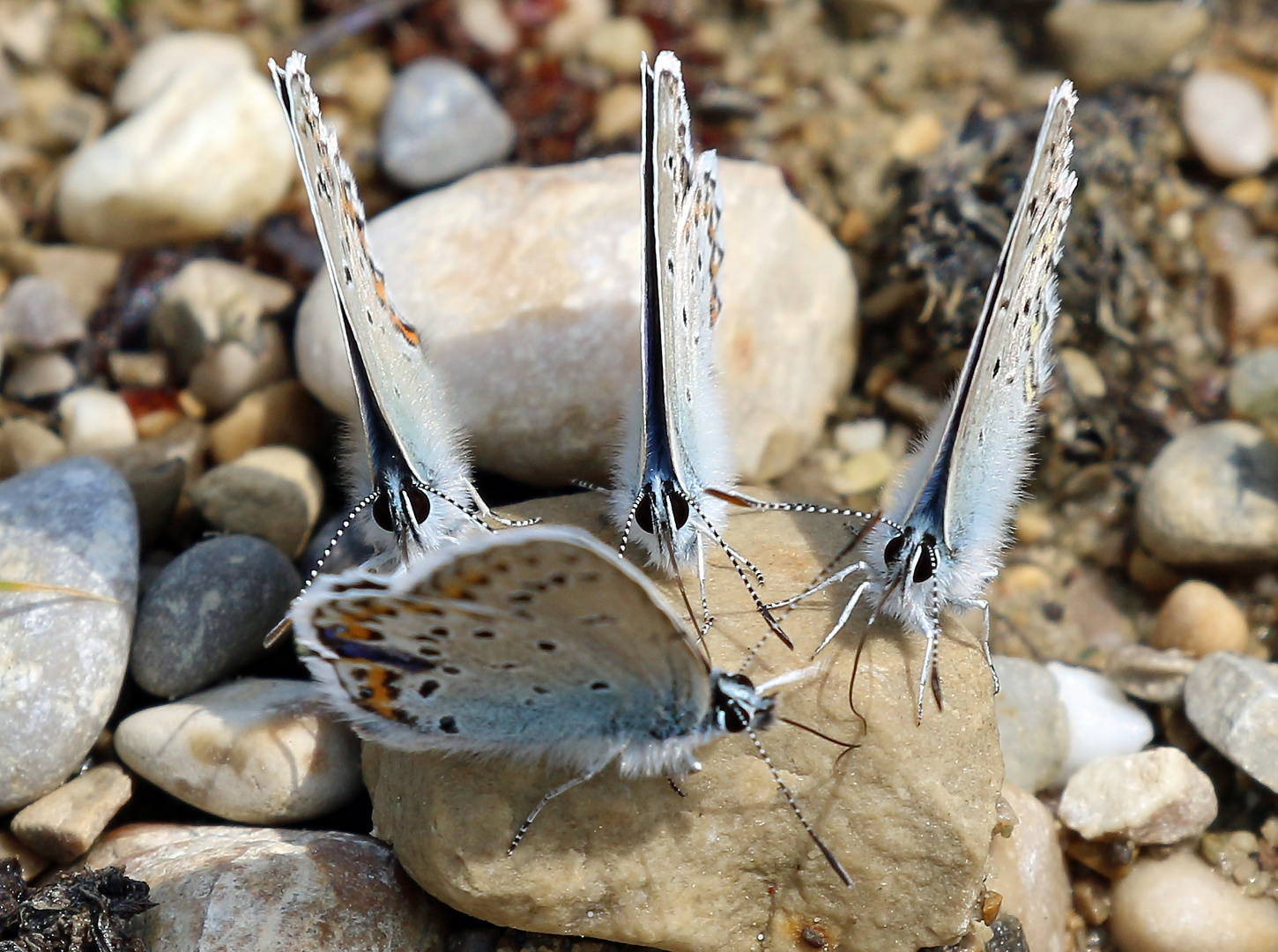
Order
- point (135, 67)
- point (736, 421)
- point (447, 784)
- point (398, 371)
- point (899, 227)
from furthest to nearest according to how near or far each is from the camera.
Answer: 1. point (135, 67)
2. point (899, 227)
3. point (736, 421)
4. point (398, 371)
5. point (447, 784)

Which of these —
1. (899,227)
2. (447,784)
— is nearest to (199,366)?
(447,784)

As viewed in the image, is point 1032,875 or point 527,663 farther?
point 1032,875

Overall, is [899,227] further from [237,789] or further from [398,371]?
[237,789]

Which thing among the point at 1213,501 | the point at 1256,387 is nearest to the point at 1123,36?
the point at 1256,387

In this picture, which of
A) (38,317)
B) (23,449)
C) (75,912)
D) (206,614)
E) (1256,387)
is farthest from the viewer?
(38,317)

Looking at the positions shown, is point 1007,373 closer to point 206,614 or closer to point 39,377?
point 206,614

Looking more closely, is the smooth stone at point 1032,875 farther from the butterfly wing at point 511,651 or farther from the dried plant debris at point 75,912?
the dried plant debris at point 75,912

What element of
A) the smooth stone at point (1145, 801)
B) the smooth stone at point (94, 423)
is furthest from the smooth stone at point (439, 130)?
the smooth stone at point (1145, 801)

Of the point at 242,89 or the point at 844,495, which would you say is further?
the point at 242,89

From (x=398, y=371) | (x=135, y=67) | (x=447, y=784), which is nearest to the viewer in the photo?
(x=447, y=784)
